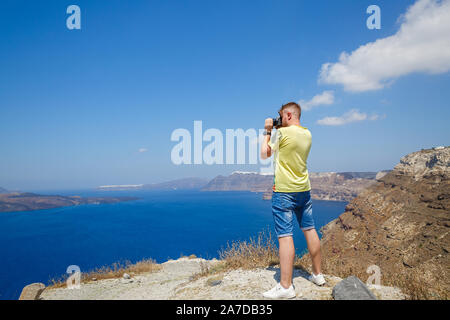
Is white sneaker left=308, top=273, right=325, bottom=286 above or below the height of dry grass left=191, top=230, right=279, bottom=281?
above

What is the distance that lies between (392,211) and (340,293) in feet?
154

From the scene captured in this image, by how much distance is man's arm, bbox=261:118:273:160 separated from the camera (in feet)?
8.72

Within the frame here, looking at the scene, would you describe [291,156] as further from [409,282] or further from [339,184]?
[339,184]

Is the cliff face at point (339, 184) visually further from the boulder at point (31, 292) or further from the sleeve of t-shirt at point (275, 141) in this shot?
the boulder at point (31, 292)

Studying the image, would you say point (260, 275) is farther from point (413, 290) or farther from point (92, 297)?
point (92, 297)

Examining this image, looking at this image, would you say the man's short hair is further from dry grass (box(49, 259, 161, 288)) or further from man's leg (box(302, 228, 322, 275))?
dry grass (box(49, 259, 161, 288))

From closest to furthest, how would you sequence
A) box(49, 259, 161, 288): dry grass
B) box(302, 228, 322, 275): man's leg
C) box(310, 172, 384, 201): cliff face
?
1. box(302, 228, 322, 275): man's leg
2. box(49, 259, 161, 288): dry grass
3. box(310, 172, 384, 201): cliff face

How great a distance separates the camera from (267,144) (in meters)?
2.67

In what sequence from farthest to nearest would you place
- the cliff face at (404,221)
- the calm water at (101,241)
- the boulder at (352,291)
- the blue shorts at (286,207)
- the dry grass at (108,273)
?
the calm water at (101,241), the cliff face at (404,221), the dry grass at (108,273), the blue shorts at (286,207), the boulder at (352,291)

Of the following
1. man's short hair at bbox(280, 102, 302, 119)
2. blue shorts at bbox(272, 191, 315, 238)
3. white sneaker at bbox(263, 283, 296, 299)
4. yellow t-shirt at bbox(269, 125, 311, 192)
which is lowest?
white sneaker at bbox(263, 283, 296, 299)

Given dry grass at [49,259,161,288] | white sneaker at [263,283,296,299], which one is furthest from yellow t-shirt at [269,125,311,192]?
dry grass at [49,259,161,288]

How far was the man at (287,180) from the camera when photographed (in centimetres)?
246

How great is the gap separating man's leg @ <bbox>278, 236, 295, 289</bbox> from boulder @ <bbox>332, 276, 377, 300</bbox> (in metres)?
0.51

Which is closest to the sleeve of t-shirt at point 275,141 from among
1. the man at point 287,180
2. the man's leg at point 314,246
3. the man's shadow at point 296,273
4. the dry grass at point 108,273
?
the man at point 287,180
